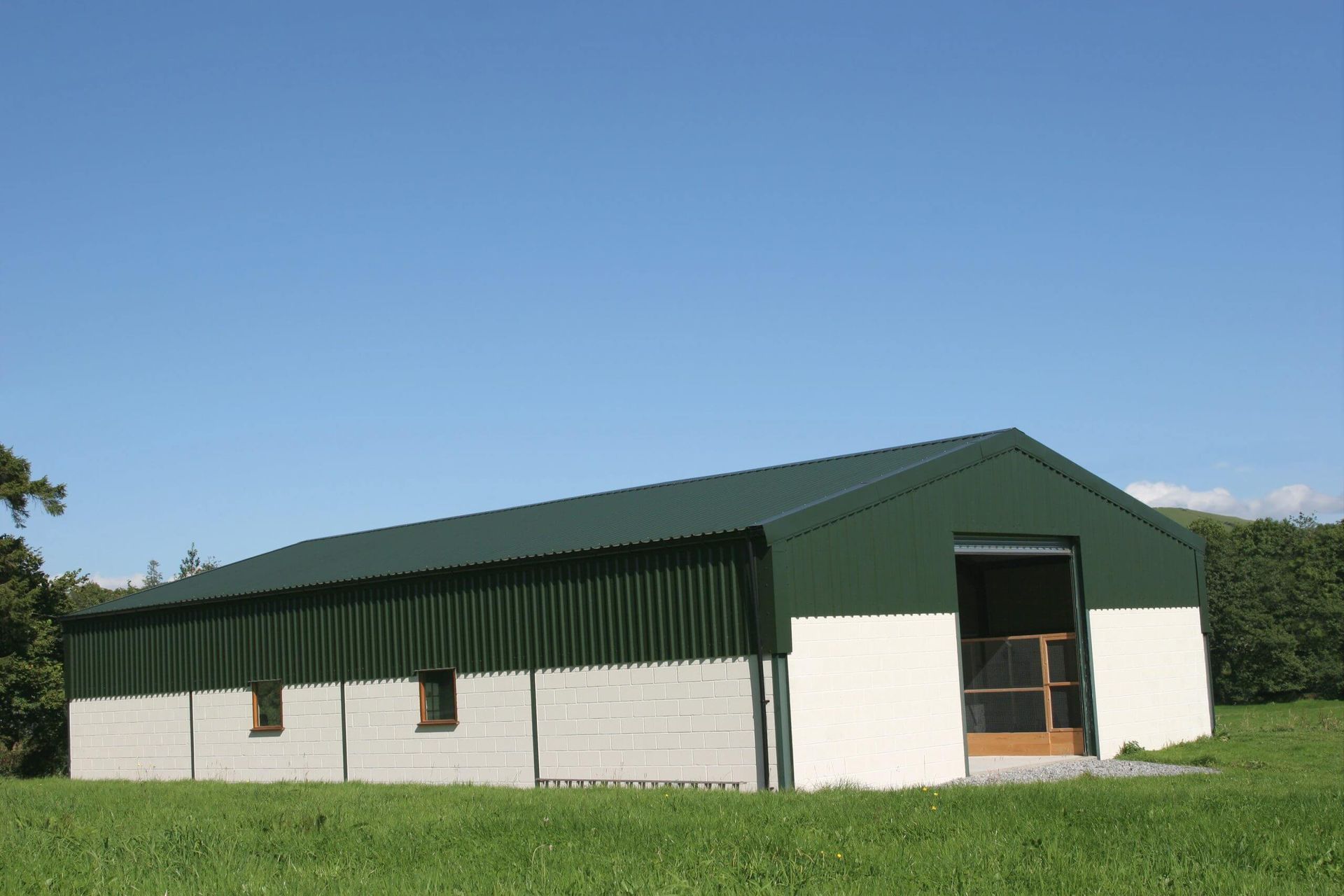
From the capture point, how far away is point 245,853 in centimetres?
1403

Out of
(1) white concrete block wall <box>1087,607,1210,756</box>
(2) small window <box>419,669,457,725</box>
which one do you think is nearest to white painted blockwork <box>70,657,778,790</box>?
(2) small window <box>419,669,457,725</box>

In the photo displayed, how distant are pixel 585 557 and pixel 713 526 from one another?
2.43 m

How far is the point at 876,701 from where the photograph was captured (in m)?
21.4

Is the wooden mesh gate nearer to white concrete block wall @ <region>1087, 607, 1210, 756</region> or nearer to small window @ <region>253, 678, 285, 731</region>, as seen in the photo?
white concrete block wall @ <region>1087, 607, 1210, 756</region>

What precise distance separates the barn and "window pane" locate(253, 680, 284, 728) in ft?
0.32

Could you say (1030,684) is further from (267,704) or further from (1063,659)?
(267,704)

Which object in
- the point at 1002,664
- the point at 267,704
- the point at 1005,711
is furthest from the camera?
the point at 267,704

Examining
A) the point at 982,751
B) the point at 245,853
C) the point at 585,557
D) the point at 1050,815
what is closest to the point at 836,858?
the point at 1050,815

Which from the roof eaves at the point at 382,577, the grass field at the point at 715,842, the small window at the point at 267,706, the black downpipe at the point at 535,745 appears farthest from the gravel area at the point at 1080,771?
the small window at the point at 267,706

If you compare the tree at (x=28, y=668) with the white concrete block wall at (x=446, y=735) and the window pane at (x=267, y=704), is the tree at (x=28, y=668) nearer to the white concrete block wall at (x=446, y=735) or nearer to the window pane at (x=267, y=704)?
the window pane at (x=267, y=704)

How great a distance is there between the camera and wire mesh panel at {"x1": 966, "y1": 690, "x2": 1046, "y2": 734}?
85.4ft

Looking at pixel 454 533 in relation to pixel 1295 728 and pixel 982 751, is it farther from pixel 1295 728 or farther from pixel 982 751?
pixel 1295 728

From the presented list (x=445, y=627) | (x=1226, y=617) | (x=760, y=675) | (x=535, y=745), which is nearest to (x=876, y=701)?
(x=760, y=675)

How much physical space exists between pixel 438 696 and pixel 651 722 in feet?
17.6
